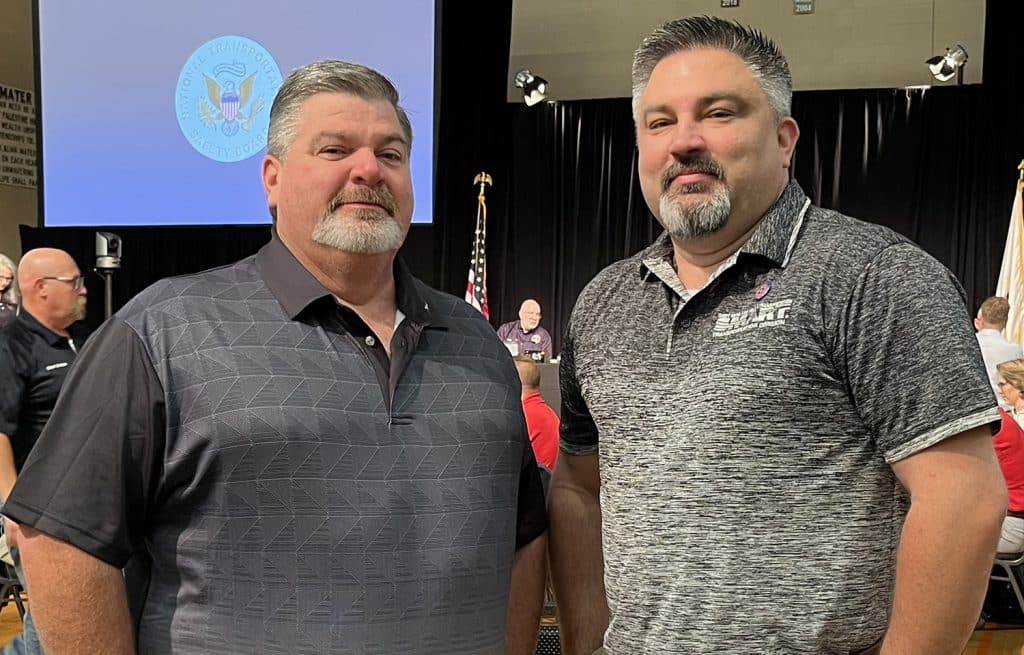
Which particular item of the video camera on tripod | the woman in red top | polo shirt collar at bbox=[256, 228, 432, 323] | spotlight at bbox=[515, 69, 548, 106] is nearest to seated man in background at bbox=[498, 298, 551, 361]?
spotlight at bbox=[515, 69, 548, 106]

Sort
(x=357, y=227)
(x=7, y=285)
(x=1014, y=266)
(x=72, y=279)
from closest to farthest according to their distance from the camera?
(x=357, y=227)
(x=72, y=279)
(x=7, y=285)
(x=1014, y=266)

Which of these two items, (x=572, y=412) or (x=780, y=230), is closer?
(x=780, y=230)

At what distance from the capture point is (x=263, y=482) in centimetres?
152

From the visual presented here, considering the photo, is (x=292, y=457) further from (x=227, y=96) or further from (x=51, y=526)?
(x=227, y=96)

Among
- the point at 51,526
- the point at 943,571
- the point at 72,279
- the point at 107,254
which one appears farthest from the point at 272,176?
the point at 107,254

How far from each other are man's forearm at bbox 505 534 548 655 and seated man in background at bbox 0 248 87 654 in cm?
206

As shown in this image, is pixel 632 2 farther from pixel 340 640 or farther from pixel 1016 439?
Answer: pixel 340 640

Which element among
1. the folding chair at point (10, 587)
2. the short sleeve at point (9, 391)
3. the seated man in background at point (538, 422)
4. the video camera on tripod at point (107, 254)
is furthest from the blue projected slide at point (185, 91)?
the short sleeve at point (9, 391)

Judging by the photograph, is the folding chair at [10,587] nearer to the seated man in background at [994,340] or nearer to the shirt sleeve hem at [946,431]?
the shirt sleeve hem at [946,431]

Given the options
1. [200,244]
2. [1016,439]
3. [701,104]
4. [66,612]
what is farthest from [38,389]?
[200,244]

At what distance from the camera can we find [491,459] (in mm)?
1701

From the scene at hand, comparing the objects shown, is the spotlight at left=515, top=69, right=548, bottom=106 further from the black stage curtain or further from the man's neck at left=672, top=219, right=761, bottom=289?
the man's neck at left=672, top=219, right=761, bottom=289

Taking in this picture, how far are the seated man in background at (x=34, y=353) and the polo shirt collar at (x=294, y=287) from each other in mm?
2049

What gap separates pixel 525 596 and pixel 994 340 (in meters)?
5.21
